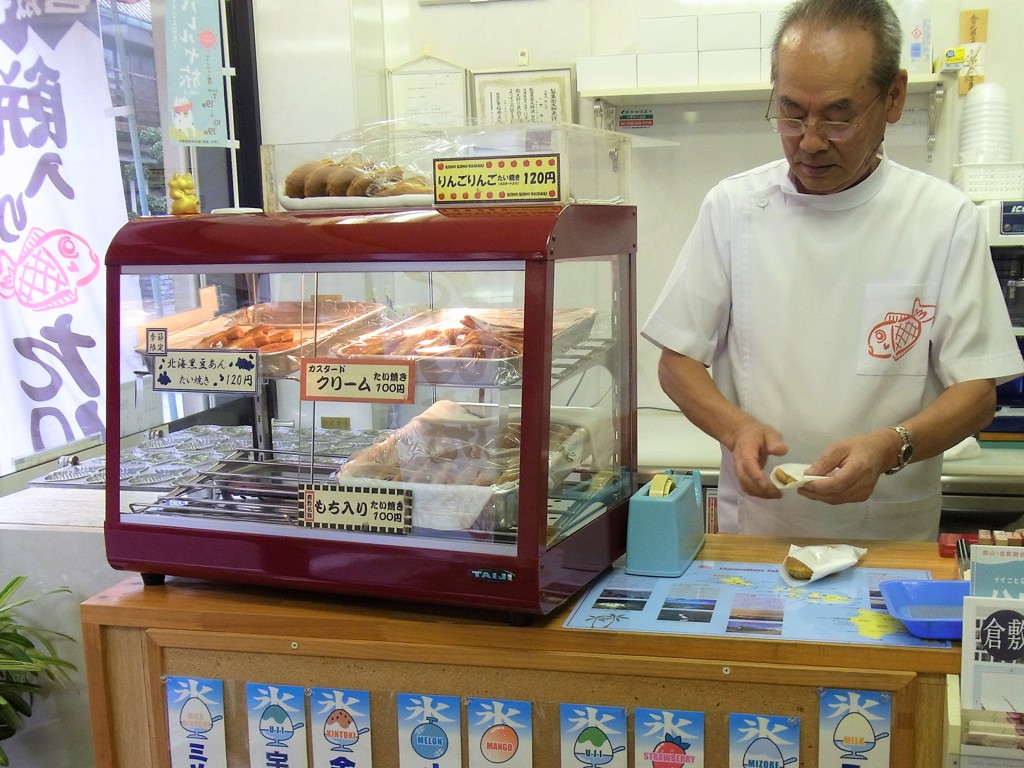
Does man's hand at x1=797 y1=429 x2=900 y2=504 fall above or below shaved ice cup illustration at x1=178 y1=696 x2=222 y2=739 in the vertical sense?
above

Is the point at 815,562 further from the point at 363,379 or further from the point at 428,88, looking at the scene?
the point at 428,88

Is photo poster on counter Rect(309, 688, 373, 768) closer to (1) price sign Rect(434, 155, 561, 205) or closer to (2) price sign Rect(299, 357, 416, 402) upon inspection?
(2) price sign Rect(299, 357, 416, 402)

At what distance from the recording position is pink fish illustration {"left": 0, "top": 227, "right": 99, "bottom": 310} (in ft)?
10.7

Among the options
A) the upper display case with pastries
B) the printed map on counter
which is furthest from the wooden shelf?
the printed map on counter

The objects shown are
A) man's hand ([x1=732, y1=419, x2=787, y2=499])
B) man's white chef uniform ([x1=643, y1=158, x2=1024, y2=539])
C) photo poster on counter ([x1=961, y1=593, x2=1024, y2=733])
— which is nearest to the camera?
photo poster on counter ([x1=961, y1=593, x2=1024, y2=733])

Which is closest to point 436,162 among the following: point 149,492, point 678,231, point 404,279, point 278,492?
point 404,279

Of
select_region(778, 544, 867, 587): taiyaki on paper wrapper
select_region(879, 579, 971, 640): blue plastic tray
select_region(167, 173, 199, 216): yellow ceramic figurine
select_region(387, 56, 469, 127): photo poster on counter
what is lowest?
select_region(778, 544, 867, 587): taiyaki on paper wrapper

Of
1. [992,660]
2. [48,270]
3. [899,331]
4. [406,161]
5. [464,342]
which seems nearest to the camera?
[992,660]

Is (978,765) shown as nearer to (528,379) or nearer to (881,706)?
(881,706)

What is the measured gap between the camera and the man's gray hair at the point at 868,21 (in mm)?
1612

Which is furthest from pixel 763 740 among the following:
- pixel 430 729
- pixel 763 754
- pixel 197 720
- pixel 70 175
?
pixel 70 175

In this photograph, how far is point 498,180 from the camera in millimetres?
1412

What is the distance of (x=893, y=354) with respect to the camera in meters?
1.84

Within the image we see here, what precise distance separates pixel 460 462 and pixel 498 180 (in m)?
0.41
